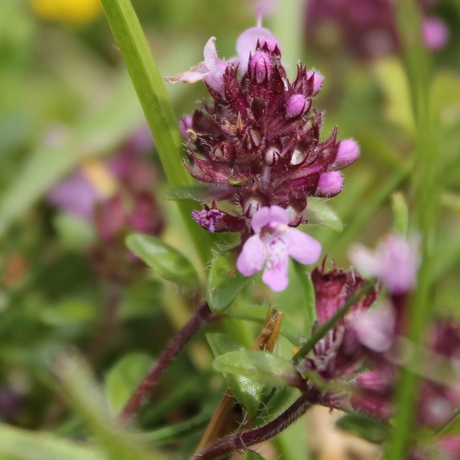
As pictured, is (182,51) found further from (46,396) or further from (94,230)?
(46,396)

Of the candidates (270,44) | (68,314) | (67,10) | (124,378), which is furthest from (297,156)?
(67,10)

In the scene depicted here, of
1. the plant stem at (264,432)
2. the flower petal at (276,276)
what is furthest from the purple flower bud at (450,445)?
the flower petal at (276,276)

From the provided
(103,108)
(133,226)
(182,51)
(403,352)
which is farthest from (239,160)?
(182,51)

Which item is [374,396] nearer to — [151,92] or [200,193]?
[200,193]

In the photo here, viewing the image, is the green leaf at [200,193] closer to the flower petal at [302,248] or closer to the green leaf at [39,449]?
the flower petal at [302,248]

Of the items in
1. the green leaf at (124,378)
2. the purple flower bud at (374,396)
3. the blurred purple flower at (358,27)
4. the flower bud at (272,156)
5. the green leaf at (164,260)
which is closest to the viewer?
the purple flower bud at (374,396)

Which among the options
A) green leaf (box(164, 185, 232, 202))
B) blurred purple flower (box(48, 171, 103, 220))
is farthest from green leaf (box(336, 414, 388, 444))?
blurred purple flower (box(48, 171, 103, 220))
